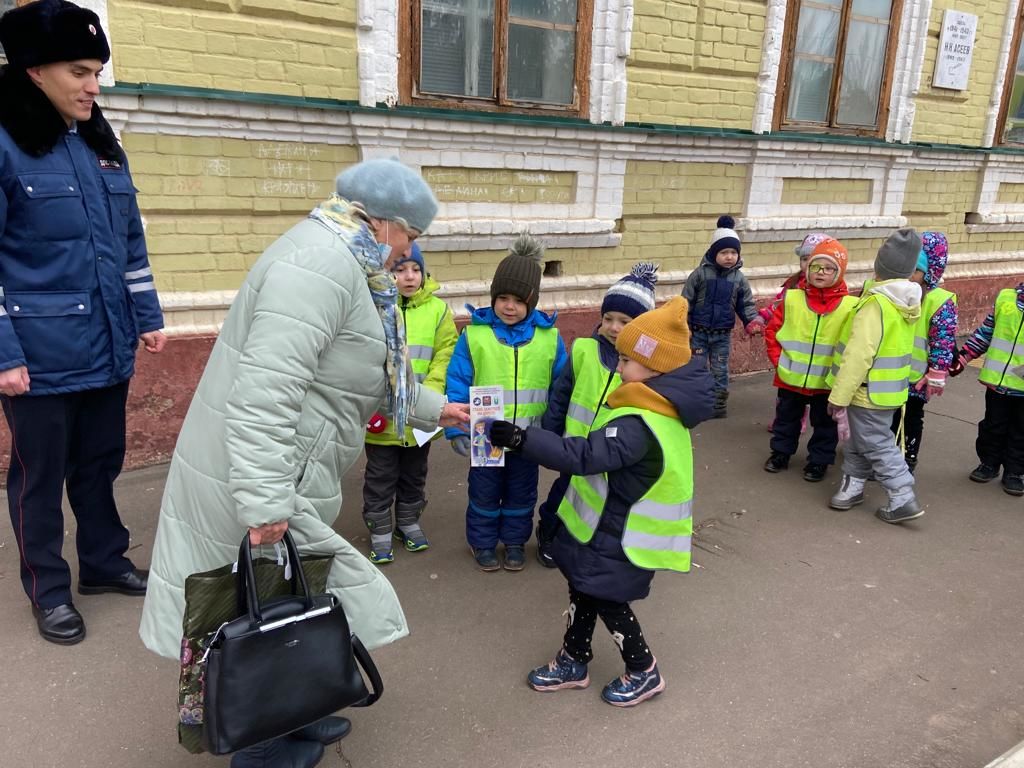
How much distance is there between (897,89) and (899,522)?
520cm

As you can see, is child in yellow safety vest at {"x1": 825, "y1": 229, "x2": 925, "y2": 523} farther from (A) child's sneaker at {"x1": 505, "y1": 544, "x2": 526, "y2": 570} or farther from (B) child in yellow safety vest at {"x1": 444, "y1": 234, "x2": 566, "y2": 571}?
(A) child's sneaker at {"x1": 505, "y1": 544, "x2": 526, "y2": 570}

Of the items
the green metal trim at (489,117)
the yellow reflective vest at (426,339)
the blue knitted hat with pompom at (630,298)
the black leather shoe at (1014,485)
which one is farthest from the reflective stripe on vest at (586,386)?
the black leather shoe at (1014,485)

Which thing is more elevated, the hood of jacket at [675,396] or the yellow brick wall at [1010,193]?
the yellow brick wall at [1010,193]

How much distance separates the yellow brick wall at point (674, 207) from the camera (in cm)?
616

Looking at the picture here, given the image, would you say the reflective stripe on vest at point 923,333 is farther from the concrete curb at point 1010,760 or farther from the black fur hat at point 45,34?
the black fur hat at point 45,34

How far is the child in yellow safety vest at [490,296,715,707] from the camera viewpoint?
2.36 meters

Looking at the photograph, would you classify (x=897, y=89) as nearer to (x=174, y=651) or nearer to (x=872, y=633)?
(x=872, y=633)

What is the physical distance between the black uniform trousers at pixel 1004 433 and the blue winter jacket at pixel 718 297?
1637 mm

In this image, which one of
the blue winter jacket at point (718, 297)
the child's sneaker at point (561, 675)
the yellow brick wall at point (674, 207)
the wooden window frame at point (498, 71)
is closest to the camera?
the child's sneaker at point (561, 675)

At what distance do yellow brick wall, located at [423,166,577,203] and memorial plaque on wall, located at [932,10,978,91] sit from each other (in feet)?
14.9

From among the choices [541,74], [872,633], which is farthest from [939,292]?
[541,74]

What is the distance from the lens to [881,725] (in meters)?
2.63

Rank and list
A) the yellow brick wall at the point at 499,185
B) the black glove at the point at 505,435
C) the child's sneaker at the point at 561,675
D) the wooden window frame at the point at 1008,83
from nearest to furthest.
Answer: the black glove at the point at 505,435
the child's sneaker at the point at 561,675
the yellow brick wall at the point at 499,185
the wooden window frame at the point at 1008,83

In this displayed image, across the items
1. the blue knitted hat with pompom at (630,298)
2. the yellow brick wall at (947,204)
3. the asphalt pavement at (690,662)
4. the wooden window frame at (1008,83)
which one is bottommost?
the asphalt pavement at (690,662)
